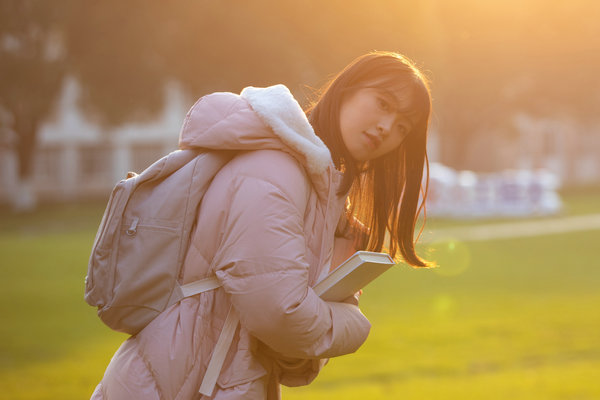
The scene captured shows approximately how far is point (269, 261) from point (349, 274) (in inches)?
10.8

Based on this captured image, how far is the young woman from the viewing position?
6.05 feet

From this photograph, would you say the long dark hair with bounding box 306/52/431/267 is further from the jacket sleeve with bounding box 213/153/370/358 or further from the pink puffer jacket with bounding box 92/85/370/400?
the jacket sleeve with bounding box 213/153/370/358

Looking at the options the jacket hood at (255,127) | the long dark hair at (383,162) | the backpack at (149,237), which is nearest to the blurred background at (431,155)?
the long dark hair at (383,162)

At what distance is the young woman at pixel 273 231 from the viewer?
6.05 ft

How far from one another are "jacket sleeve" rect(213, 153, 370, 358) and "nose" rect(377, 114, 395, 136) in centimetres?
33

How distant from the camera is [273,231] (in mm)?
1815

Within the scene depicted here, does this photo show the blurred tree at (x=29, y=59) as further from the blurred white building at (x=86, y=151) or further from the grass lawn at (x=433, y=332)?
the blurred white building at (x=86, y=151)

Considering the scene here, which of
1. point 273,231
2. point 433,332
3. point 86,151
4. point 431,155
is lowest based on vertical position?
point 86,151

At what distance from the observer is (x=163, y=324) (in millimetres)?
1975

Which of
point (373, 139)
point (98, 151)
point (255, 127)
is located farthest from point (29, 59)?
point (255, 127)

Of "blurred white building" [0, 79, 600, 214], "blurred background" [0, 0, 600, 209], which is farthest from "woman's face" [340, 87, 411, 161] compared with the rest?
"blurred white building" [0, 79, 600, 214]

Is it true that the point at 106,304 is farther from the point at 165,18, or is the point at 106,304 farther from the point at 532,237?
the point at 165,18

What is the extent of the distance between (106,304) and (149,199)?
0.87 feet

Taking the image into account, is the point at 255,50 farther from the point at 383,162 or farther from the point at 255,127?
the point at 255,127
